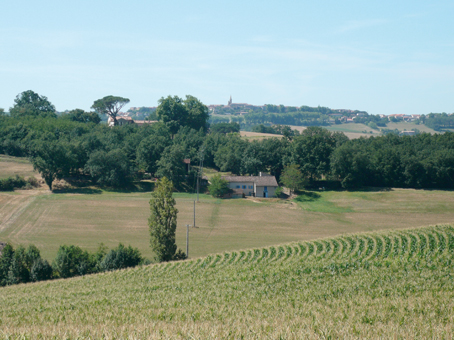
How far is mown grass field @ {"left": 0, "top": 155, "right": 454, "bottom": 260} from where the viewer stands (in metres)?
48.2

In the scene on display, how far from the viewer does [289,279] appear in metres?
27.2

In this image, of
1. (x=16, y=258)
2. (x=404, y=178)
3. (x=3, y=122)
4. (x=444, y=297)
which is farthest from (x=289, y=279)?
(x=3, y=122)

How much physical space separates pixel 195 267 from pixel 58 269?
13321 millimetres

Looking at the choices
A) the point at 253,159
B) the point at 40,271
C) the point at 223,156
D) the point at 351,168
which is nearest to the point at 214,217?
the point at 40,271

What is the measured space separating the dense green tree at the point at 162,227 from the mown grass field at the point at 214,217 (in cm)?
362

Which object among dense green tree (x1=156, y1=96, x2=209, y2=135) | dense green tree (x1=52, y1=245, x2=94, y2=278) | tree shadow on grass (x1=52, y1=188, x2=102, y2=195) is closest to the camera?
dense green tree (x1=52, y1=245, x2=94, y2=278)

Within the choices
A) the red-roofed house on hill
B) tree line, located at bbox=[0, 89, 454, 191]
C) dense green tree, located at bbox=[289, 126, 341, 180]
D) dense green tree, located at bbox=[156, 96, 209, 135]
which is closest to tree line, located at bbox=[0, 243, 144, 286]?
tree line, located at bbox=[0, 89, 454, 191]

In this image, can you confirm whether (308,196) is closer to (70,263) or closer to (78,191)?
(78,191)

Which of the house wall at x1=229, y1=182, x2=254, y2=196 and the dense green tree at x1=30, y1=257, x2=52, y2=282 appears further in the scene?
the house wall at x1=229, y1=182, x2=254, y2=196

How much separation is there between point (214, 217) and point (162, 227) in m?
20.5

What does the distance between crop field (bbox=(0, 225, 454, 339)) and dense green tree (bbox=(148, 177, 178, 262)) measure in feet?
11.6

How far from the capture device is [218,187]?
247 ft

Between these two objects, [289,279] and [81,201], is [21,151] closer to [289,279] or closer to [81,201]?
[81,201]

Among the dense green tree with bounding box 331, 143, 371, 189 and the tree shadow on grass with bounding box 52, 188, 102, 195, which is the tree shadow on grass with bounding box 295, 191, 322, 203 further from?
the tree shadow on grass with bounding box 52, 188, 102, 195
